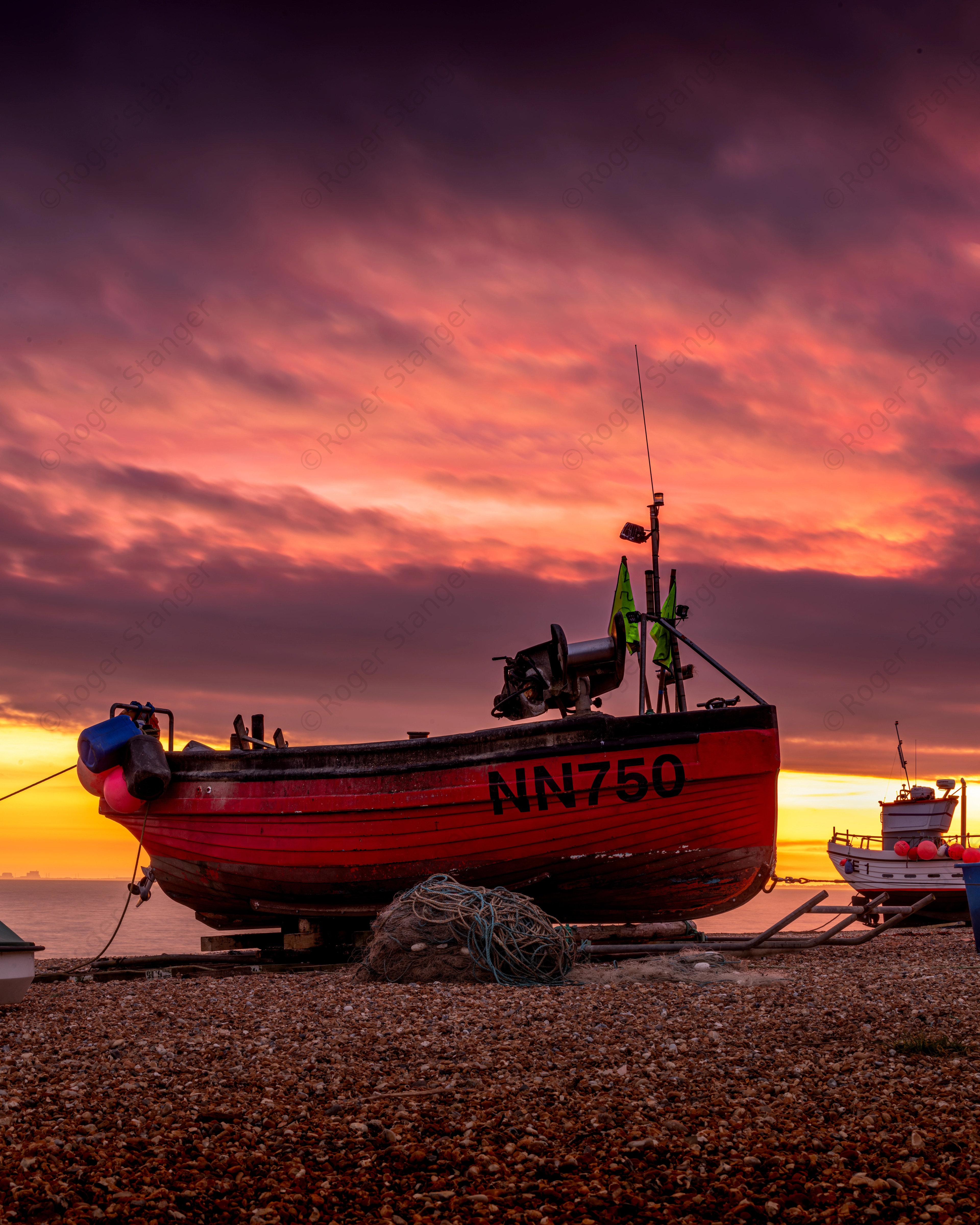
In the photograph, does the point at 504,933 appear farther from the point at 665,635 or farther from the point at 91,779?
the point at 91,779

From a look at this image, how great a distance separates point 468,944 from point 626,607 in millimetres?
6374

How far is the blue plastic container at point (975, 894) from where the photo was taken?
41.5 feet

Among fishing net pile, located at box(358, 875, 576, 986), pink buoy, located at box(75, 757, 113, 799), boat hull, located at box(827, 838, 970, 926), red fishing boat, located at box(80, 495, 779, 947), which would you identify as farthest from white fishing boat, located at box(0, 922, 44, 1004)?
boat hull, located at box(827, 838, 970, 926)

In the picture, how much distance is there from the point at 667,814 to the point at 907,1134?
8.78 metres

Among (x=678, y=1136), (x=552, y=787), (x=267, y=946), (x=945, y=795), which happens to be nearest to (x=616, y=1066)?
(x=678, y=1136)

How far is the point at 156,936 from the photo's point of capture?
4619cm

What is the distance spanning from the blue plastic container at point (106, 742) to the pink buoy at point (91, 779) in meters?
0.35

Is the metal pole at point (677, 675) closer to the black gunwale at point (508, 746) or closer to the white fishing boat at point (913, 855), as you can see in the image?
the black gunwale at point (508, 746)

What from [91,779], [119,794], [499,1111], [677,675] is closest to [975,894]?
[677,675]

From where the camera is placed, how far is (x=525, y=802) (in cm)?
1342

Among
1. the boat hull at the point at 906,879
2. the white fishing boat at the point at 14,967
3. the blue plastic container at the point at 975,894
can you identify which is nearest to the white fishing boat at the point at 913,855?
the boat hull at the point at 906,879

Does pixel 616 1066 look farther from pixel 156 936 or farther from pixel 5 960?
pixel 156 936

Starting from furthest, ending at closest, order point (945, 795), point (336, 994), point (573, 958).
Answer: point (945, 795), point (573, 958), point (336, 994)

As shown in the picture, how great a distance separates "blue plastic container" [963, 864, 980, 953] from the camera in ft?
41.5
